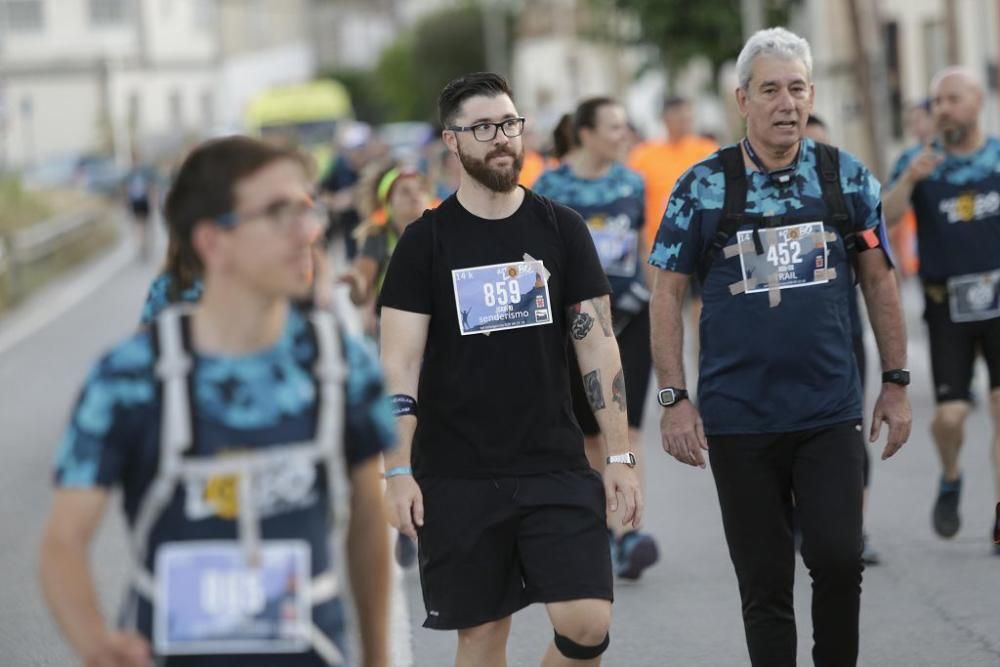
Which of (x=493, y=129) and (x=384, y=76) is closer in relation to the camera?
(x=493, y=129)

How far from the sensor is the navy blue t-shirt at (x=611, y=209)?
9.11 meters

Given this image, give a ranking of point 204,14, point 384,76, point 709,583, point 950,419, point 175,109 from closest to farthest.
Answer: point 709,583 < point 950,419 < point 175,109 < point 204,14 < point 384,76

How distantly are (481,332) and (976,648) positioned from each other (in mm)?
2580

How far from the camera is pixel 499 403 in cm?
535

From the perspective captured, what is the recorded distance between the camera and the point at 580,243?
18.1ft

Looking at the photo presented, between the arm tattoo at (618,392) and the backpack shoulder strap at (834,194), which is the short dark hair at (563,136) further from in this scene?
the arm tattoo at (618,392)

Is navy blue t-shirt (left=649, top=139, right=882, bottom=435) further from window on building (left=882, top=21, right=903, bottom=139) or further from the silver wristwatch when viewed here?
window on building (left=882, top=21, right=903, bottom=139)

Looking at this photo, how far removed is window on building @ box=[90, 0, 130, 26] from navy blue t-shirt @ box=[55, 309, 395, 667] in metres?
88.9

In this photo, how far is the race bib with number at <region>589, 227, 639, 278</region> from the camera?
910cm

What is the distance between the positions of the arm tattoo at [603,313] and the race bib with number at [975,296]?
3.56 m

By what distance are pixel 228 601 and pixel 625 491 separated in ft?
6.38

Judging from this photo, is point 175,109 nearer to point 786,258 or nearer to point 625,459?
point 786,258

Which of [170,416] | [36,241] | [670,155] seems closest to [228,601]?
[170,416]

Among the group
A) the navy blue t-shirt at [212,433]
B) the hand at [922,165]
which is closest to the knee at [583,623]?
the navy blue t-shirt at [212,433]
